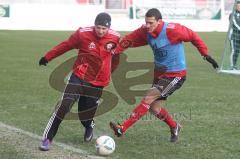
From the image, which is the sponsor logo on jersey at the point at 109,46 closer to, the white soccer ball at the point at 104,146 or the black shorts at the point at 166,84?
the black shorts at the point at 166,84

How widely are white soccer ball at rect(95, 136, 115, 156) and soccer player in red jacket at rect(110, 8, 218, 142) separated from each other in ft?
1.29

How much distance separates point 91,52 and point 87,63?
17cm

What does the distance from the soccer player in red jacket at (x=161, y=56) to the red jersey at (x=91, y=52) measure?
0.29 meters

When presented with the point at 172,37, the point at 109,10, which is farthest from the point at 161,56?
the point at 109,10

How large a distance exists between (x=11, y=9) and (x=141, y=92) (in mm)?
22610

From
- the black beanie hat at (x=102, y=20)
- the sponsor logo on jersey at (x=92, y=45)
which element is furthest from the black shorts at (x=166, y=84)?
the black beanie hat at (x=102, y=20)

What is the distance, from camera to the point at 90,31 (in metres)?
7.79

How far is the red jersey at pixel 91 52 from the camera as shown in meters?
7.78

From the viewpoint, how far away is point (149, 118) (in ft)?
32.8


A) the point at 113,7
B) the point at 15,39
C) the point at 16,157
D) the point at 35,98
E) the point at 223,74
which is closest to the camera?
the point at 16,157

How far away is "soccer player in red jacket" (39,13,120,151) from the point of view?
7.62 meters

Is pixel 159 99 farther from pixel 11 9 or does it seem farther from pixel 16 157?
pixel 11 9

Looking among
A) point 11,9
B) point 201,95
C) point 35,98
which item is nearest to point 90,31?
point 35,98

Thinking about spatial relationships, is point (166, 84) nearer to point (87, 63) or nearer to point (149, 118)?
point (87, 63)
